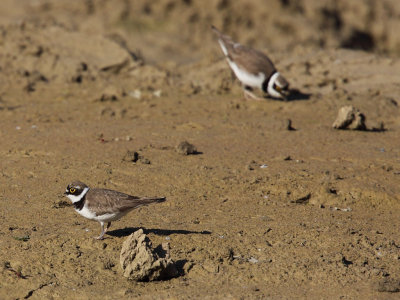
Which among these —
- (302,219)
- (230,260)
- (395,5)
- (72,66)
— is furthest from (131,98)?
(395,5)

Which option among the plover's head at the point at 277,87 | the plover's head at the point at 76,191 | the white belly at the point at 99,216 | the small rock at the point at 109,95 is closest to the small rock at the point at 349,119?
the plover's head at the point at 277,87

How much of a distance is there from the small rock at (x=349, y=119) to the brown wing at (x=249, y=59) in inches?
72.2

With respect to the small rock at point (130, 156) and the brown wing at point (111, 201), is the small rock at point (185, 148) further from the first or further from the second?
the brown wing at point (111, 201)

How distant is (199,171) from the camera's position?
9094mm

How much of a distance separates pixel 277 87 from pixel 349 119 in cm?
164

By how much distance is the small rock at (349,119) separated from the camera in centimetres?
1113

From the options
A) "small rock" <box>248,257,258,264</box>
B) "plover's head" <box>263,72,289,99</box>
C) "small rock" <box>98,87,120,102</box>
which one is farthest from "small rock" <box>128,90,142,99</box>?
"small rock" <box>248,257,258,264</box>

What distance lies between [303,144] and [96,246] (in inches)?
179

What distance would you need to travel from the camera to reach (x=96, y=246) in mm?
7012

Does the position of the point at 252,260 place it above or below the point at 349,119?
below

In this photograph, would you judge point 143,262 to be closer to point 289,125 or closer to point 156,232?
point 156,232

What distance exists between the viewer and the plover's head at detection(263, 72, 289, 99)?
1218 cm

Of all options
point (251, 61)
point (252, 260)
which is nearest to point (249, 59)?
point (251, 61)

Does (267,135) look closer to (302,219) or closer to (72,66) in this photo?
(302,219)
